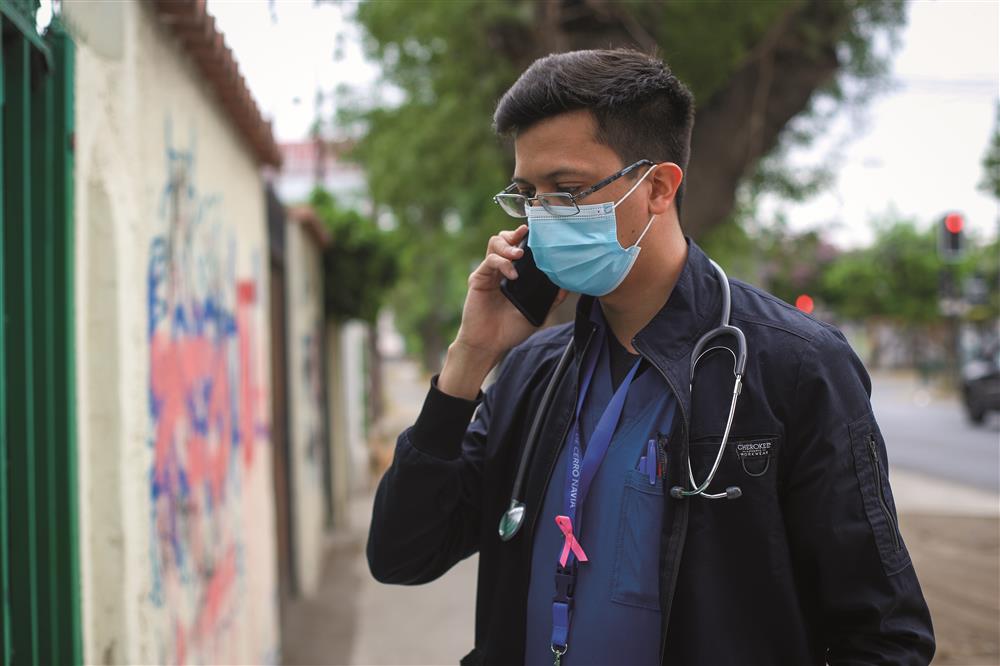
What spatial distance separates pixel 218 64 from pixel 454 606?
4.64m

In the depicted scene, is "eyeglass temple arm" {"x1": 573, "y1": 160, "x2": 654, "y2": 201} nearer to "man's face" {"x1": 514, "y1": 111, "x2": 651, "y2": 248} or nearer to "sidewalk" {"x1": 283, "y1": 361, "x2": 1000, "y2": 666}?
"man's face" {"x1": 514, "y1": 111, "x2": 651, "y2": 248}

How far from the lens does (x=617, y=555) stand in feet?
5.68

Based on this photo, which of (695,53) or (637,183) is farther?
(695,53)

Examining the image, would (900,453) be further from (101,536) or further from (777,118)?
(101,536)

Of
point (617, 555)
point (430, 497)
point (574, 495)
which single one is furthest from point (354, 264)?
point (617, 555)

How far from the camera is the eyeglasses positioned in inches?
77.1

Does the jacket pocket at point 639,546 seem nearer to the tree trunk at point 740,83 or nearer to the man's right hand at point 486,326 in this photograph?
the man's right hand at point 486,326

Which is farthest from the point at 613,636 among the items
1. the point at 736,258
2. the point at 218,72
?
the point at 736,258

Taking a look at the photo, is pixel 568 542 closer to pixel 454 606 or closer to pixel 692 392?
pixel 692 392

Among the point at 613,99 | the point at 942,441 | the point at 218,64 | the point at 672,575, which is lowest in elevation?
the point at 942,441

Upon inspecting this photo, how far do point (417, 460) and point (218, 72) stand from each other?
3138 mm

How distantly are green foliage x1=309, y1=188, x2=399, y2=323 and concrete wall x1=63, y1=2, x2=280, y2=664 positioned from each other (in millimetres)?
5671

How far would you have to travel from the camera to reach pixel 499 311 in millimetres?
2141

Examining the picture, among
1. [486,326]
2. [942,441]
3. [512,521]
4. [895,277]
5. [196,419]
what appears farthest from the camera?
[895,277]
